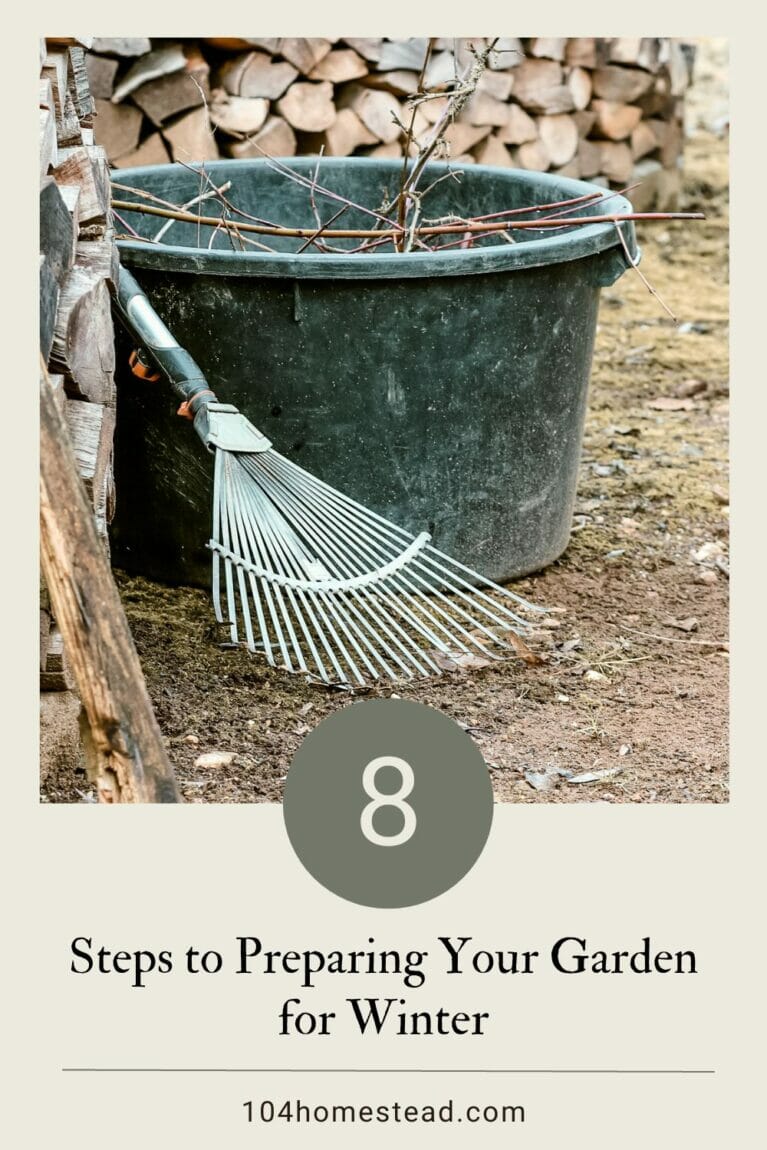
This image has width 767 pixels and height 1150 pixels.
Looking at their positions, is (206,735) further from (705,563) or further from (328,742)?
(705,563)

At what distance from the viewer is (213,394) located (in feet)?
7.38

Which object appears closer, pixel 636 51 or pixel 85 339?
pixel 85 339

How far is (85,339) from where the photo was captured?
2.03 meters

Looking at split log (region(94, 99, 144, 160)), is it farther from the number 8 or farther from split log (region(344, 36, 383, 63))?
the number 8

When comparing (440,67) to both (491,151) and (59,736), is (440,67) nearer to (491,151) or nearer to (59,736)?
(491,151)

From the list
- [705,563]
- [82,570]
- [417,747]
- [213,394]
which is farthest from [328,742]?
[705,563]

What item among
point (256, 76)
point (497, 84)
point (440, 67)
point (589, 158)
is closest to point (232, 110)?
point (256, 76)

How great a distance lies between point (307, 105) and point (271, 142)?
0.56ft

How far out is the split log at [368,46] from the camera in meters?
4.31

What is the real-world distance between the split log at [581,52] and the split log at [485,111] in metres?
0.34

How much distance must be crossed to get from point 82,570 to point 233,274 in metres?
0.87

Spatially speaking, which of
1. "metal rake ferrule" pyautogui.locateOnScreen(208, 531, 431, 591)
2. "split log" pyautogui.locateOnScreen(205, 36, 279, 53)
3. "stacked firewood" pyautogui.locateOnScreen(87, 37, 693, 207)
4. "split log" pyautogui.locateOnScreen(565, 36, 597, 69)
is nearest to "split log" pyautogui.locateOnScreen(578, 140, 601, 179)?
"stacked firewood" pyautogui.locateOnScreen(87, 37, 693, 207)

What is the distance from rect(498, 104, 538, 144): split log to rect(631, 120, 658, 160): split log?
0.62m

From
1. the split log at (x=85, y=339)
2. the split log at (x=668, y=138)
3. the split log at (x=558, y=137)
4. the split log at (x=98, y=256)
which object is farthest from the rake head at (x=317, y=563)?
the split log at (x=668, y=138)
